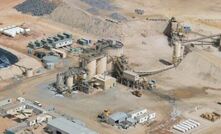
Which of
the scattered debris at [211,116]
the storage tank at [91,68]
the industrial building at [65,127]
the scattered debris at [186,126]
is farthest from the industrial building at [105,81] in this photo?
the scattered debris at [211,116]

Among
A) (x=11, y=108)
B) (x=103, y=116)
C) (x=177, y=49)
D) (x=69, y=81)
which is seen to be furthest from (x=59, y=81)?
(x=177, y=49)

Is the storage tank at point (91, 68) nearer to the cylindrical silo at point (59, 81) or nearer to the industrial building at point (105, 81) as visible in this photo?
the industrial building at point (105, 81)

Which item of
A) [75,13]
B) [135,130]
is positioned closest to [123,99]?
[135,130]

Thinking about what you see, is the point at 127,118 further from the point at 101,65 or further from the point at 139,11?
the point at 139,11

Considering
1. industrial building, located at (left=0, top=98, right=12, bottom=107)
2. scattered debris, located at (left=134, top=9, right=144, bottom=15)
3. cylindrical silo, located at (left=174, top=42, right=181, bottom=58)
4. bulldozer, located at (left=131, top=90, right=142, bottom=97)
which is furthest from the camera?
scattered debris, located at (left=134, top=9, right=144, bottom=15)

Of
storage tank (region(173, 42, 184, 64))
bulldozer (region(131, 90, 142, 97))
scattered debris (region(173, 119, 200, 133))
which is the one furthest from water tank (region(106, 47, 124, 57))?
scattered debris (region(173, 119, 200, 133))

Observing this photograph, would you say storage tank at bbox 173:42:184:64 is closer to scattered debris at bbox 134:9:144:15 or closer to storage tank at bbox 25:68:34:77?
scattered debris at bbox 134:9:144:15
